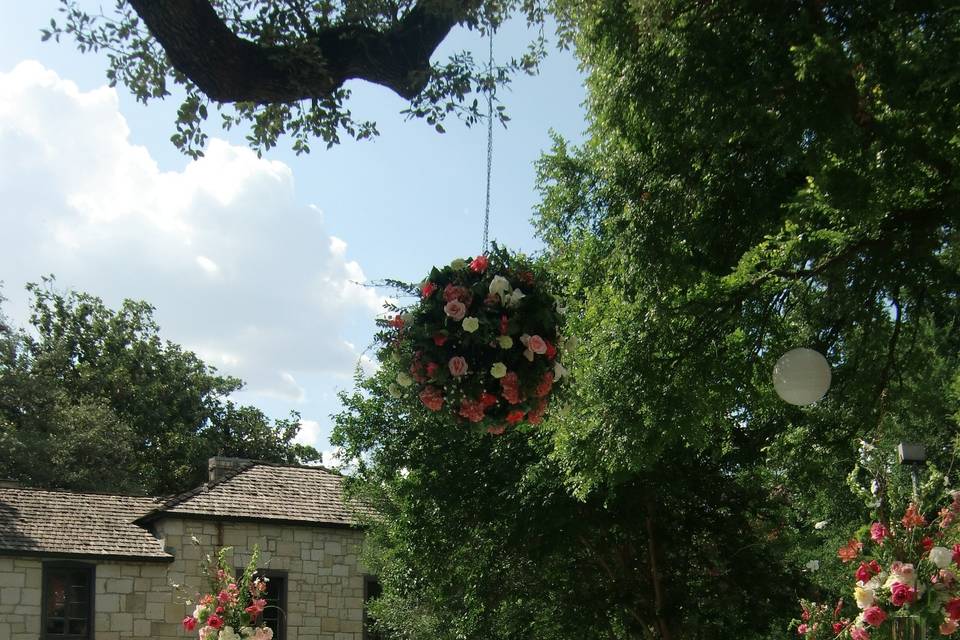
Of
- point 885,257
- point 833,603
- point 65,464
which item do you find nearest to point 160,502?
point 65,464

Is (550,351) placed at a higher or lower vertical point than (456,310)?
lower

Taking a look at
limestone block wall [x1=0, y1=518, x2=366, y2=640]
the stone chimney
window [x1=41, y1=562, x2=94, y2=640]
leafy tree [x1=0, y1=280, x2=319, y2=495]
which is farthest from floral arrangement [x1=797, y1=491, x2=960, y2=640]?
leafy tree [x1=0, y1=280, x2=319, y2=495]

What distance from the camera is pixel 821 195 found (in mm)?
6500

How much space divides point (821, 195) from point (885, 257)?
172 centimetres

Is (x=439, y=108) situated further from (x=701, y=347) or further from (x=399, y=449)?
(x=399, y=449)

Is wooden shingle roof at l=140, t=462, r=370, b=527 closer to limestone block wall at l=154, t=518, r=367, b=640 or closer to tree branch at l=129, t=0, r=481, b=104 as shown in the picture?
limestone block wall at l=154, t=518, r=367, b=640

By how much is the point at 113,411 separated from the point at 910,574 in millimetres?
27648

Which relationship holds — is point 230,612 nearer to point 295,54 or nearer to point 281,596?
point 295,54

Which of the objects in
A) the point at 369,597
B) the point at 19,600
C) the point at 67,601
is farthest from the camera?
the point at 369,597

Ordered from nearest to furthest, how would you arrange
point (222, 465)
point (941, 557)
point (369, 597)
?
1. point (941, 557)
2. point (369, 597)
3. point (222, 465)

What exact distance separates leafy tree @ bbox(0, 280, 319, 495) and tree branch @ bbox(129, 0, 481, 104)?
980 inches

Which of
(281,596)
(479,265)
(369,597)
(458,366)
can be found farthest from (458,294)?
(369,597)

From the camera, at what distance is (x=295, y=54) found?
497 centimetres

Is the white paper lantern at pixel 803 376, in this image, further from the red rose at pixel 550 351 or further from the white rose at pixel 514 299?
the white rose at pixel 514 299
